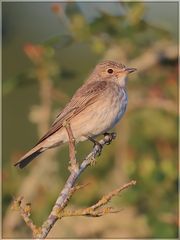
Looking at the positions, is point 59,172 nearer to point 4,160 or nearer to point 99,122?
point 4,160

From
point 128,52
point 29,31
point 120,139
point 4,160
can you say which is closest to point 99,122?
point 120,139

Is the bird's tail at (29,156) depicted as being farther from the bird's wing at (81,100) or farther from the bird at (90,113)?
the bird's wing at (81,100)

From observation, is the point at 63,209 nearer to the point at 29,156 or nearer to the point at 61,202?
the point at 61,202

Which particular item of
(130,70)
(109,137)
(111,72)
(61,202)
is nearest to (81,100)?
(130,70)

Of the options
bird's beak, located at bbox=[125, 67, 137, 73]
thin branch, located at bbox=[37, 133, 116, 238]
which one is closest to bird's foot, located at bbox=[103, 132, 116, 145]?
bird's beak, located at bbox=[125, 67, 137, 73]

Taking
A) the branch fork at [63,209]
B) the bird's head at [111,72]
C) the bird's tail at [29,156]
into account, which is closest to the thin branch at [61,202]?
the branch fork at [63,209]

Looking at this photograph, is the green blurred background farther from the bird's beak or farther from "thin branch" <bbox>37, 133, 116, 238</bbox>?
"thin branch" <bbox>37, 133, 116, 238</bbox>
